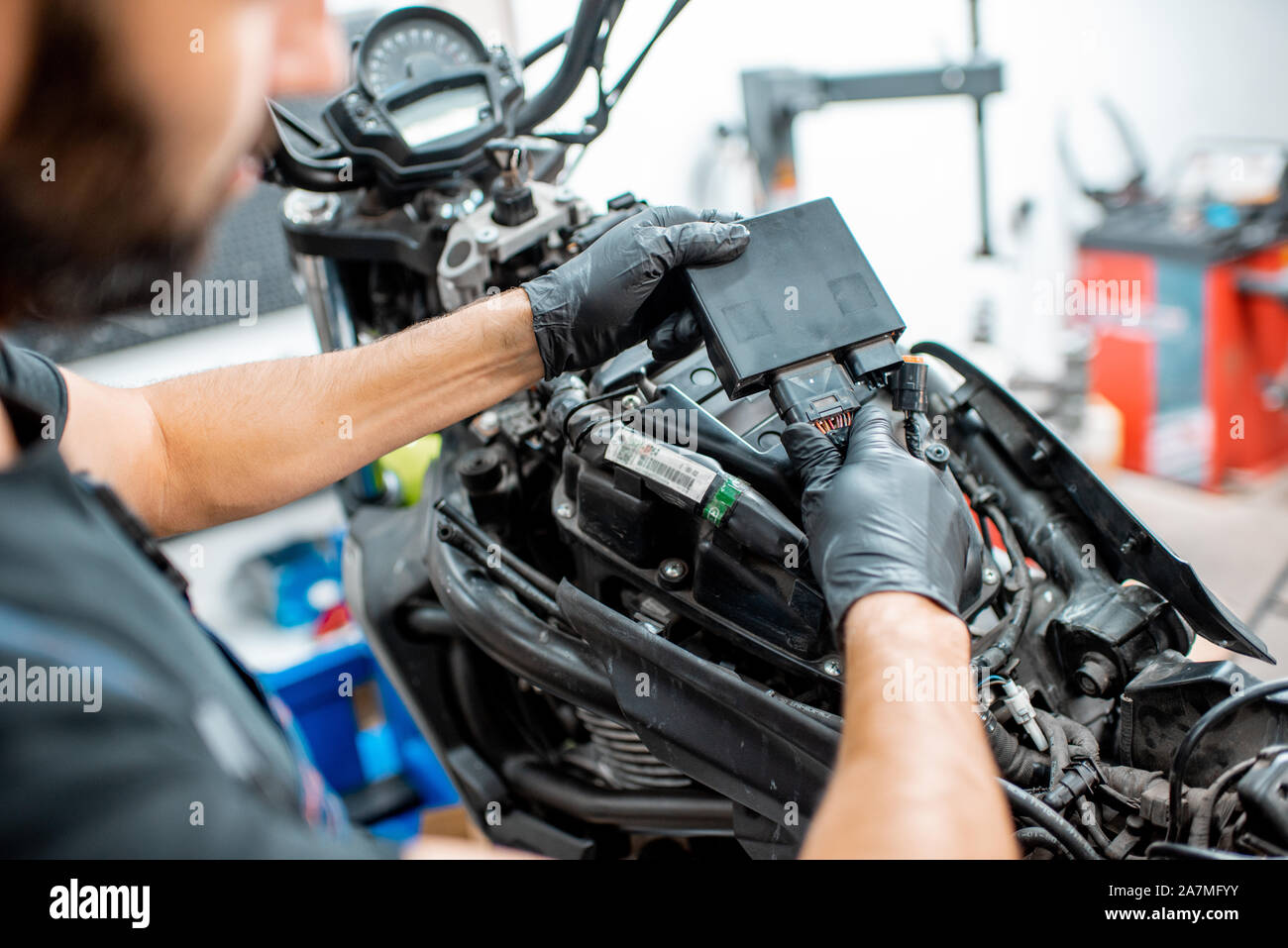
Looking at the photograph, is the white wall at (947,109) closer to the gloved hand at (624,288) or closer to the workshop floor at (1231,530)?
the workshop floor at (1231,530)

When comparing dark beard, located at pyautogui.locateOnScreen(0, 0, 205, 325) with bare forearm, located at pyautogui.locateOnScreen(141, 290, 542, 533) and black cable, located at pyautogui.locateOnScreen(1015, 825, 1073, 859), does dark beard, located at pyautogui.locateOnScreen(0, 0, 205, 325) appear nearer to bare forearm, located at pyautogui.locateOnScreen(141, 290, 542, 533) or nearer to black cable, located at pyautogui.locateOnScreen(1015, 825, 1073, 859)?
bare forearm, located at pyautogui.locateOnScreen(141, 290, 542, 533)

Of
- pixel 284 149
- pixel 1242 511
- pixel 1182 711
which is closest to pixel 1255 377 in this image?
pixel 1242 511

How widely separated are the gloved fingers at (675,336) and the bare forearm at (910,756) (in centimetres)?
49

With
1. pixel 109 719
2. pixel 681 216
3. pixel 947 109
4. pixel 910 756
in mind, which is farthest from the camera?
pixel 947 109

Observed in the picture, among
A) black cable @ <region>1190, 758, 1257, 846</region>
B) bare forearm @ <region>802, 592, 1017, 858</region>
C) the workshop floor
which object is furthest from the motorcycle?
the workshop floor

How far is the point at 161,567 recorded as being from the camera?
812mm

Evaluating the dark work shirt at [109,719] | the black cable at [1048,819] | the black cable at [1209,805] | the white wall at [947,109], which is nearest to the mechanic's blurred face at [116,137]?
the dark work shirt at [109,719]

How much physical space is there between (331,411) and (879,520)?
769mm

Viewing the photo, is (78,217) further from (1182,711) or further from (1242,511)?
(1242,511)

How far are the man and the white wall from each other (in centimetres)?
304

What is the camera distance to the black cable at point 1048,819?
888 millimetres

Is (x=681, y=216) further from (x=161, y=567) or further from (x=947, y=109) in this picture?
(x=947, y=109)

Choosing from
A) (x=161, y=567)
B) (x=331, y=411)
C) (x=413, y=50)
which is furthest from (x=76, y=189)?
(x=413, y=50)
